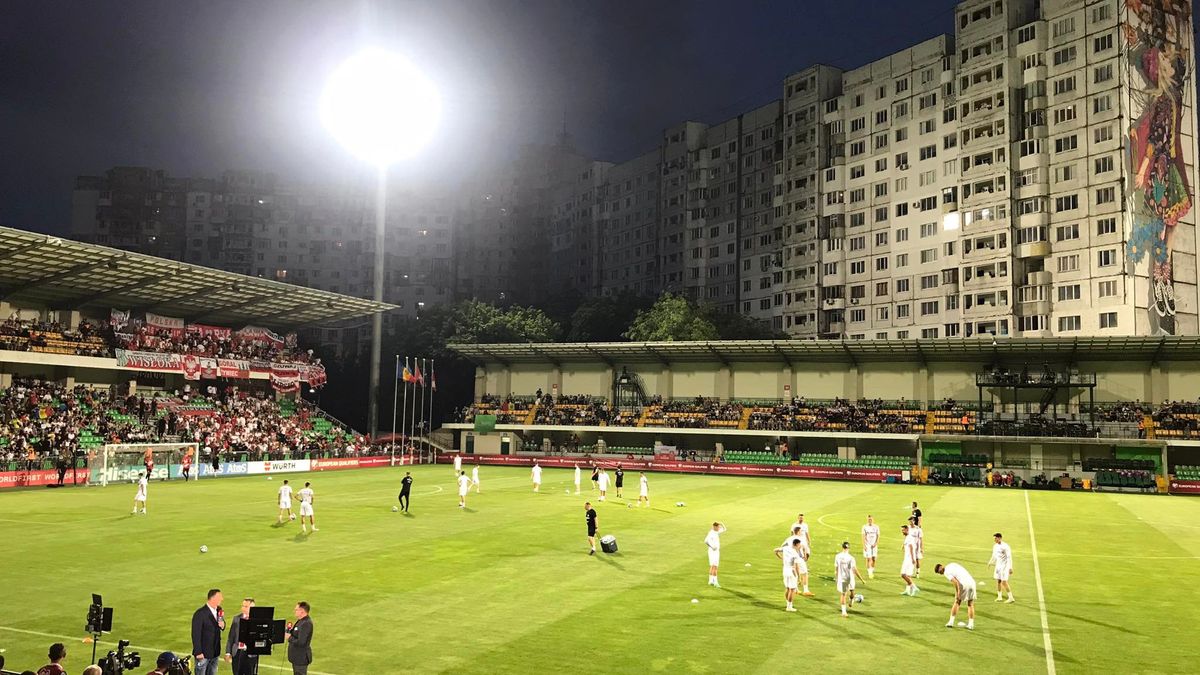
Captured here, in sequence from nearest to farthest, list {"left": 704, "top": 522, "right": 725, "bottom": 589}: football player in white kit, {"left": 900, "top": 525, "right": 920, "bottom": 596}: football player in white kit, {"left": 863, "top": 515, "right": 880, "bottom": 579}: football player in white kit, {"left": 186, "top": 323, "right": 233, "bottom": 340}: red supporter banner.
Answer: {"left": 900, "top": 525, "right": 920, "bottom": 596}: football player in white kit → {"left": 704, "top": 522, "right": 725, "bottom": 589}: football player in white kit → {"left": 863, "top": 515, "right": 880, "bottom": 579}: football player in white kit → {"left": 186, "top": 323, "right": 233, "bottom": 340}: red supporter banner

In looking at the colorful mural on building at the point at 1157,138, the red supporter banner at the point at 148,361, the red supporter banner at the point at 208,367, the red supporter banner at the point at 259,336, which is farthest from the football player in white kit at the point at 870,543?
the colorful mural on building at the point at 1157,138

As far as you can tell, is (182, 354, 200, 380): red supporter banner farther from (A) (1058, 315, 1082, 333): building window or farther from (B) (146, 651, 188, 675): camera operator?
(A) (1058, 315, 1082, 333): building window

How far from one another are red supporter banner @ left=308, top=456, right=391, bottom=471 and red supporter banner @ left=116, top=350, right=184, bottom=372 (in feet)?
42.4

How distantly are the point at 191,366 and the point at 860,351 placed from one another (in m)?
55.7

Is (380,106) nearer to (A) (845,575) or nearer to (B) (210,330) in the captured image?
(B) (210,330)

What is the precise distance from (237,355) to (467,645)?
215ft

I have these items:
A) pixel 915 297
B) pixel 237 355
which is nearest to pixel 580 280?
pixel 915 297

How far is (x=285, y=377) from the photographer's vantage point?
76.1 meters

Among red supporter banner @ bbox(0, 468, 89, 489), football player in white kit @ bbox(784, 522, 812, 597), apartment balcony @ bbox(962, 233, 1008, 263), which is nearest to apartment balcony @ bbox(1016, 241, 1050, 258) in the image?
apartment balcony @ bbox(962, 233, 1008, 263)

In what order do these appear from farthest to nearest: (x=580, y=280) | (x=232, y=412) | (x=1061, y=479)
→ (x=580, y=280) < (x=232, y=412) < (x=1061, y=479)

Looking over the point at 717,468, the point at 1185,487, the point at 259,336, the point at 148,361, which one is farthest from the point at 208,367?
the point at 1185,487

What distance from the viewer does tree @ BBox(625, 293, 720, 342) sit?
92.3m

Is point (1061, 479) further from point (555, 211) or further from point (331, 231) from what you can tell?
point (331, 231)

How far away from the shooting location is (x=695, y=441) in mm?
80750
